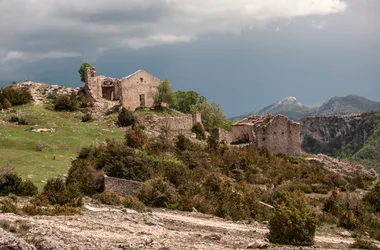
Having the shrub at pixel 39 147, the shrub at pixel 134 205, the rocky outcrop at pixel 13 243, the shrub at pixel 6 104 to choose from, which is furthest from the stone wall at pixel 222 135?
the rocky outcrop at pixel 13 243

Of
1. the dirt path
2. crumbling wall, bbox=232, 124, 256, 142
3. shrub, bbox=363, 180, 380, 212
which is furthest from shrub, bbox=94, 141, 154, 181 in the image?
crumbling wall, bbox=232, 124, 256, 142

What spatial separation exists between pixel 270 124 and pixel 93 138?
1705cm

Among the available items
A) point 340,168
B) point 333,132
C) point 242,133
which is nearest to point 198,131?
point 242,133

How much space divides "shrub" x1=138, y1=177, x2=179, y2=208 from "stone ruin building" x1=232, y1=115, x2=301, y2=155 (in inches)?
877

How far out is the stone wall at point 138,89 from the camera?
47.8 metres

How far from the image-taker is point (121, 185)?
27688 millimetres

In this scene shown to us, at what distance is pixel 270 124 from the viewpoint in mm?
47375

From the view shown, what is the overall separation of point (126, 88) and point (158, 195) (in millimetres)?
23875

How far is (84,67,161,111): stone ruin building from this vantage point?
157ft

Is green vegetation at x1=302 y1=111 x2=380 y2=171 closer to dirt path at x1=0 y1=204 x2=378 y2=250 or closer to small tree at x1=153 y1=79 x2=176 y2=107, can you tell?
small tree at x1=153 y1=79 x2=176 y2=107

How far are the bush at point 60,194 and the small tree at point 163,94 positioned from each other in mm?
26529

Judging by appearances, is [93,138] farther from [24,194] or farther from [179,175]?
[24,194]

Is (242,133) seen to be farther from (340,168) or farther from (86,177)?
(86,177)

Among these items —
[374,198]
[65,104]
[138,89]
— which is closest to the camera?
[374,198]
